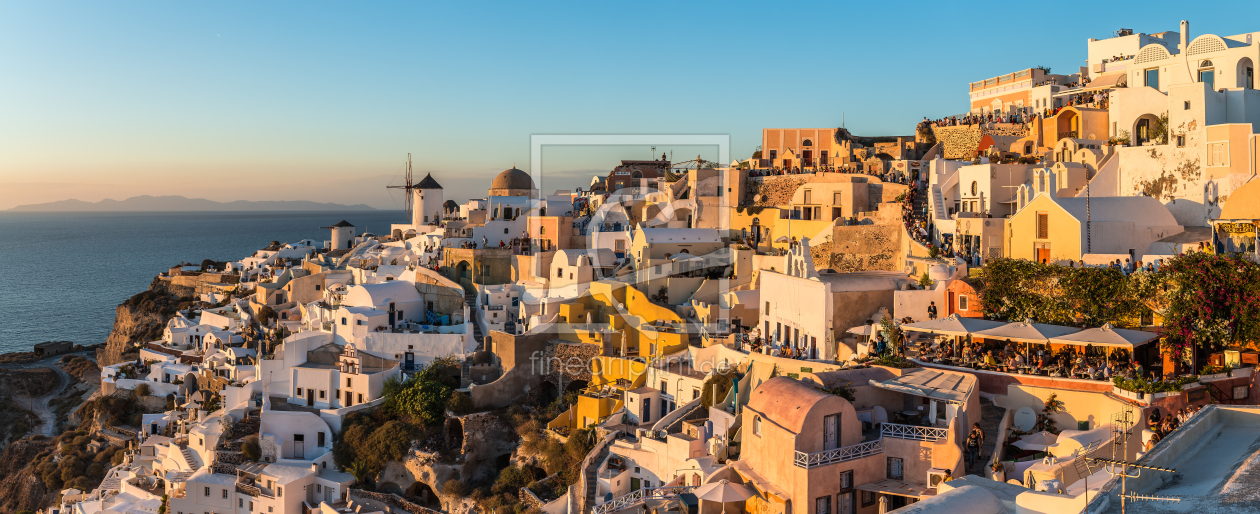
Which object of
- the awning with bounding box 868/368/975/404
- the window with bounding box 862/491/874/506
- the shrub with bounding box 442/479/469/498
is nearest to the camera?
the window with bounding box 862/491/874/506

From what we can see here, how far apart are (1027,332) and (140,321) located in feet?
161

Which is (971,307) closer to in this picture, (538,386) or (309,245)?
(538,386)

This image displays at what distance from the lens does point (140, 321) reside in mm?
50375

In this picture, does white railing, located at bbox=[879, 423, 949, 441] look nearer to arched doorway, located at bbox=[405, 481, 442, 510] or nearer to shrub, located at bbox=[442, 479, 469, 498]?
shrub, located at bbox=[442, 479, 469, 498]

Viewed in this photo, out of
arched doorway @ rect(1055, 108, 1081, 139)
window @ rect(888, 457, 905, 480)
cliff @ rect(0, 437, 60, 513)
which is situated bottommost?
cliff @ rect(0, 437, 60, 513)

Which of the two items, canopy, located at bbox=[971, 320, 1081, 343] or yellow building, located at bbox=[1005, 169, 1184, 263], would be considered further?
yellow building, located at bbox=[1005, 169, 1184, 263]

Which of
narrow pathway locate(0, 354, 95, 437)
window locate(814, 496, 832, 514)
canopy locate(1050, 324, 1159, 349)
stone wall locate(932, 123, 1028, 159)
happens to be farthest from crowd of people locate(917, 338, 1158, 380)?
narrow pathway locate(0, 354, 95, 437)

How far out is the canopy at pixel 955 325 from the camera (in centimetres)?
1758

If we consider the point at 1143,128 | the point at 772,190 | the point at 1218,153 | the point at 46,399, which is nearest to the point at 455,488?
the point at 772,190

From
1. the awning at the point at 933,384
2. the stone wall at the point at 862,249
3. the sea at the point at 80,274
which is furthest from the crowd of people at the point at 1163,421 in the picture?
the sea at the point at 80,274

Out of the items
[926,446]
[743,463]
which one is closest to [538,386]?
[743,463]

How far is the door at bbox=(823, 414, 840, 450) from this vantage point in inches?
574

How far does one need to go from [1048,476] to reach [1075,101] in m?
24.0

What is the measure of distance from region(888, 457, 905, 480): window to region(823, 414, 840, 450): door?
1.16 meters
